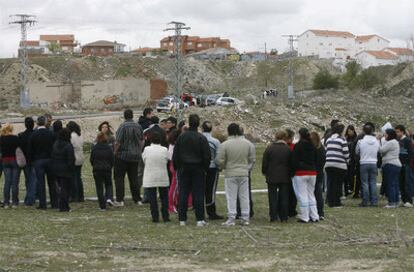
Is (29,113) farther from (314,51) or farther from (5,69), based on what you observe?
(314,51)

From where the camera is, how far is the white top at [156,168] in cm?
1445

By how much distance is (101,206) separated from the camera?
54.3ft

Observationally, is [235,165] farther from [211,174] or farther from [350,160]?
[350,160]

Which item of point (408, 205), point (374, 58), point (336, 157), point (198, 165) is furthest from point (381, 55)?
point (198, 165)

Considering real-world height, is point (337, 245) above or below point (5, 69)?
below

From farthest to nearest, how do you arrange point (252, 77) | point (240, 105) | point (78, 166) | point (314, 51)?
point (314, 51)
point (252, 77)
point (240, 105)
point (78, 166)

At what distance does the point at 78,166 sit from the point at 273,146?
506 cm

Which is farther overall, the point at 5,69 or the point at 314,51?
the point at 314,51

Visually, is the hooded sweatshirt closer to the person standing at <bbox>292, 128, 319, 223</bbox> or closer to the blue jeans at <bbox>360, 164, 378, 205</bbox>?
the blue jeans at <bbox>360, 164, 378, 205</bbox>

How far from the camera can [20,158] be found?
16750 millimetres

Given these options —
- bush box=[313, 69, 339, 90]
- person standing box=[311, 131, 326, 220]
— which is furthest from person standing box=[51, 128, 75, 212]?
bush box=[313, 69, 339, 90]

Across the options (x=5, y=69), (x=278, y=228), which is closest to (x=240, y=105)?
(x=278, y=228)

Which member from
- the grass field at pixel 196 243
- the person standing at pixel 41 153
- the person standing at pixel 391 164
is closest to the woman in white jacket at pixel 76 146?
the person standing at pixel 41 153

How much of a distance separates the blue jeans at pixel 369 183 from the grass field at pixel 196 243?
141 centimetres
